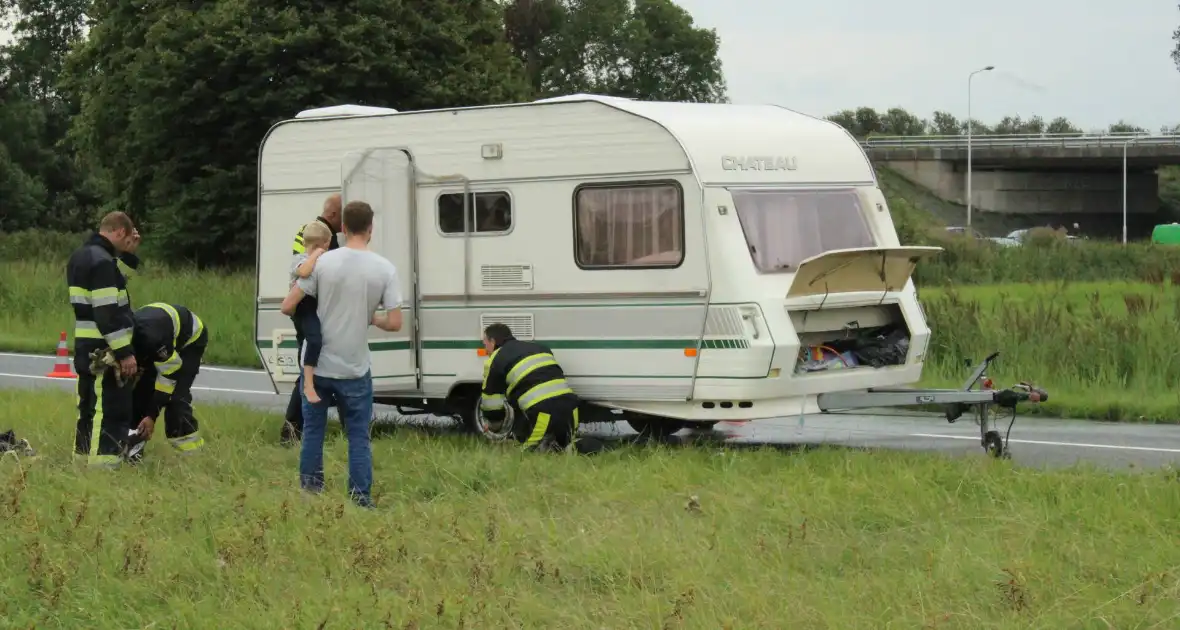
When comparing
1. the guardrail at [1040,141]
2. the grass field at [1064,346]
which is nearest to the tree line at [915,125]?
the guardrail at [1040,141]

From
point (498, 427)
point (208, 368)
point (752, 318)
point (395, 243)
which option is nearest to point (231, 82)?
point (208, 368)

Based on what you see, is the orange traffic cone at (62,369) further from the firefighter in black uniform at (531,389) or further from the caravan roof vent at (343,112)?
the firefighter in black uniform at (531,389)

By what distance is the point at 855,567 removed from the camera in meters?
7.39

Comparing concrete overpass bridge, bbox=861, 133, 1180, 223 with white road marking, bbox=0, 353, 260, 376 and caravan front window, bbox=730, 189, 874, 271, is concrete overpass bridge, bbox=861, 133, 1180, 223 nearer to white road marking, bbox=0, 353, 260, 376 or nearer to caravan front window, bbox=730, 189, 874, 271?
white road marking, bbox=0, 353, 260, 376

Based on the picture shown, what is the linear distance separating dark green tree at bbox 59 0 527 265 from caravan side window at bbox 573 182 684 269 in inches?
984

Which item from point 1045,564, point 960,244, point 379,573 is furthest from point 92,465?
point 960,244

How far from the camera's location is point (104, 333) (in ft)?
32.6

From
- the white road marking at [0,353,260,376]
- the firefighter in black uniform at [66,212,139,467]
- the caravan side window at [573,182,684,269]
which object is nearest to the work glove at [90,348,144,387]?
the firefighter in black uniform at [66,212,139,467]

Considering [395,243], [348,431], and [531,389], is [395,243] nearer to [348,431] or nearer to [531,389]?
[531,389]

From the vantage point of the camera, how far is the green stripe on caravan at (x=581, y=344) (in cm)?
1129

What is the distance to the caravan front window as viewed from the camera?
11.4 metres

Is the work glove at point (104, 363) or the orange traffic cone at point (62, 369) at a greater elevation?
the work glove at point (104, 363)

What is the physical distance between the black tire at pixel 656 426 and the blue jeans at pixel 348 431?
356 cm

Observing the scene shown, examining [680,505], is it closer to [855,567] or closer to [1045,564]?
[855,567]
